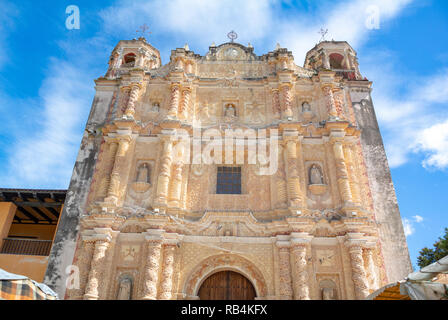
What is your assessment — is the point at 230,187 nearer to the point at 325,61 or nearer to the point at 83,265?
the point at 83,265

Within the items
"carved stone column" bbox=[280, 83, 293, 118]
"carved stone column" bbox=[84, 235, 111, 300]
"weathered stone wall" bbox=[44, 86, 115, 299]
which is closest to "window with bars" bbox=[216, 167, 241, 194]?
"carved stone column" bbox=[280, 83, 293, 118]

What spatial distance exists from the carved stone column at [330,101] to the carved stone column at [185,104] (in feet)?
19.8

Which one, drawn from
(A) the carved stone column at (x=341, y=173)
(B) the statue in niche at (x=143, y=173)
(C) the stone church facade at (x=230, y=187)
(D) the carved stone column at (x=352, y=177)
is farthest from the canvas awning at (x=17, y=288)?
(D) the carved stone column at (x=352, y=177)

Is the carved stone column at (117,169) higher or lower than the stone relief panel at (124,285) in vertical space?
higher

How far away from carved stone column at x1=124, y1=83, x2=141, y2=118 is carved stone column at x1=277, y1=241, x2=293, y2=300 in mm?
8070

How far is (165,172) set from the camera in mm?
12734

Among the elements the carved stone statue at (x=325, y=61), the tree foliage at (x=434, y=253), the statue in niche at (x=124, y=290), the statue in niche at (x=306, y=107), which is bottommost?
the statue in niche at (x=124, y=290)

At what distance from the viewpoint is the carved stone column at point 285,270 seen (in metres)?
10.5

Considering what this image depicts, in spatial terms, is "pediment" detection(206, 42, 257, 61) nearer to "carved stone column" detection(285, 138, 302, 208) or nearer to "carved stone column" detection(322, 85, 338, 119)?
"carved stone column" detection(322, 85, 338, 119)

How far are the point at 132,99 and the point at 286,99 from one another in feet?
22.0

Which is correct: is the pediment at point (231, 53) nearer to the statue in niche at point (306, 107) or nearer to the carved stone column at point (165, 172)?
the statue in niche at point (306, 107)

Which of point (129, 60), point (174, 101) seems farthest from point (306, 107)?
point (129, 60)

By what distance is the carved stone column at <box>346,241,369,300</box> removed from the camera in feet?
33.8

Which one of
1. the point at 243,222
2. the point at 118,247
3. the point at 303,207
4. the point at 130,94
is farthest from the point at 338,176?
the point at 130,94
